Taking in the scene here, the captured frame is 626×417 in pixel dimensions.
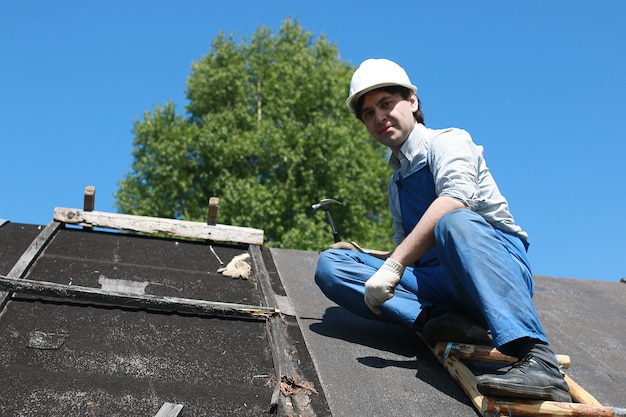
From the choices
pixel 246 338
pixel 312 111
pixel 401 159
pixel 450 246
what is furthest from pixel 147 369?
pixel 312 111

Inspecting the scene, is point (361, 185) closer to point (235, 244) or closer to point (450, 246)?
point (235, 244)

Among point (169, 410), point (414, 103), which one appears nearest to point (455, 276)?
point (414, 103)

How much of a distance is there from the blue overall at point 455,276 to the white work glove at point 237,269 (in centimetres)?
59

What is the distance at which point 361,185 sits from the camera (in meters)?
18.6

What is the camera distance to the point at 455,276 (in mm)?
2764

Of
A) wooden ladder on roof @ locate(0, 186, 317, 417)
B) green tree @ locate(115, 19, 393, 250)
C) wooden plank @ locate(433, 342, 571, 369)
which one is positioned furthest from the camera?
green tree @ locate(115, 19, 393, 250)

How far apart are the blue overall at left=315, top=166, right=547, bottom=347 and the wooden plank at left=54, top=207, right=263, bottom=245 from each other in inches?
45.3

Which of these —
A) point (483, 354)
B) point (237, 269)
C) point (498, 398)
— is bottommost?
point (498, 398)

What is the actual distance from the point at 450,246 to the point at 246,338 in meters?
0.87

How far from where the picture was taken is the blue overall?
2.44m

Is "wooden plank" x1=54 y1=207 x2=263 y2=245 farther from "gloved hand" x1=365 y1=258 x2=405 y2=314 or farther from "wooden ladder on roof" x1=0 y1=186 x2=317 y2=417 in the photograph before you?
"gloved hand" x1=365 y1=258 x2=405 y2=314

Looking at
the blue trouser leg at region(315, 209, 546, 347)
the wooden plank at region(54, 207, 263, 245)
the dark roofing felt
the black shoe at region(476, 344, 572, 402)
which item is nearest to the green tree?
the wooden plank at region(54, 207, 263, 245)

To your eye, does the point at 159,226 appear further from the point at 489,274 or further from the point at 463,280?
the point at 489,274

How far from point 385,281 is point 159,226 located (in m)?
1.84
